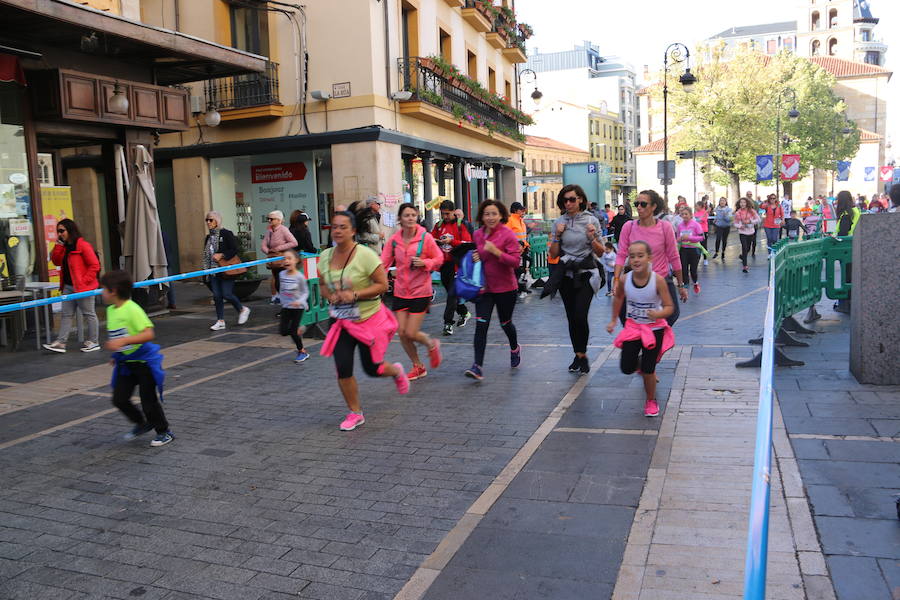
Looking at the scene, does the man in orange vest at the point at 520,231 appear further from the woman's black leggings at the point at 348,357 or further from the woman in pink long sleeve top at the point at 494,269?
the woman's black leggings at the point at 348,357

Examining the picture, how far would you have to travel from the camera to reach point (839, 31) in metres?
105

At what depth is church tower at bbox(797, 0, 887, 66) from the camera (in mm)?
104312

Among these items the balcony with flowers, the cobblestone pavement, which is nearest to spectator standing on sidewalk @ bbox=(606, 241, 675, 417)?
the cobblestone pavement

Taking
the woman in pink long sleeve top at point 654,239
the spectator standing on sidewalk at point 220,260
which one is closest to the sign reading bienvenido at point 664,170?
the spectator standing on sidewalk at point 220,260

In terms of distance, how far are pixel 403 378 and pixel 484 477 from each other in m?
1.62

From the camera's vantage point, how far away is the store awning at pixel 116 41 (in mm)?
9891

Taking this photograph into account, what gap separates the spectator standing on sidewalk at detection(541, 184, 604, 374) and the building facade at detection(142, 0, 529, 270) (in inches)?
414

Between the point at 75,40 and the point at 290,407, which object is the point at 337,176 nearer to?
the point at 75,40

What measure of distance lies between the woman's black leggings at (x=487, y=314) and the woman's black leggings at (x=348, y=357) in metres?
1.86

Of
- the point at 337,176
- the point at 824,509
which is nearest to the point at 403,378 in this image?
the point at 824,509

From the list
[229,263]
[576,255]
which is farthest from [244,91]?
[576,255]

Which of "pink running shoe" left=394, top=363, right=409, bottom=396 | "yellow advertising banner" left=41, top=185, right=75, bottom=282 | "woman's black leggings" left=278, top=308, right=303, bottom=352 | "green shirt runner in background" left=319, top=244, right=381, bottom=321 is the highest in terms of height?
"yellow advertising banner" left=41, top=185, right=75, bottom=282

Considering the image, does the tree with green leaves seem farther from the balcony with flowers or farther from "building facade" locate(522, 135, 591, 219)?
the balcony with flowers

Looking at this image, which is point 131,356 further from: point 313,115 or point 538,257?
point 313,115
